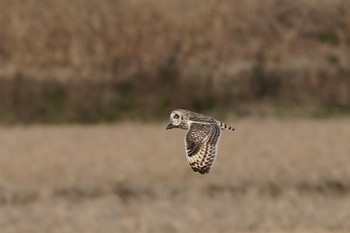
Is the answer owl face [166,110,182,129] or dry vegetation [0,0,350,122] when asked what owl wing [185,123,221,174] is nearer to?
owl face [166,110,182,129]

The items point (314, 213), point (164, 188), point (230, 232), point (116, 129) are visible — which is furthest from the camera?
point (116, 129)

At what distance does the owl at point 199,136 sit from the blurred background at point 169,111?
1227 centimetres

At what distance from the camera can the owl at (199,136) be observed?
21.6 feet

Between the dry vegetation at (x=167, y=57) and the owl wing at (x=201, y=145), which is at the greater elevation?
the dry vegetation at (x=167, y=57)

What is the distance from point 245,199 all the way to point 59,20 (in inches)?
688

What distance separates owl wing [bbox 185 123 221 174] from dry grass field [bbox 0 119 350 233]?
39.4 ft

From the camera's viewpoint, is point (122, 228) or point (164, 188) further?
point (164, 188)

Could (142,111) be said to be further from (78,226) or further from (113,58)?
(78,226)

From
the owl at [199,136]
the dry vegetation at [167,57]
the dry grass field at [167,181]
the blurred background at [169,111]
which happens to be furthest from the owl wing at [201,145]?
the dry vegetation at [167,57]

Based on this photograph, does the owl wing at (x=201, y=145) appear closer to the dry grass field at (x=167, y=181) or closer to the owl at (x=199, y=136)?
the owl at (x=199, y=136)

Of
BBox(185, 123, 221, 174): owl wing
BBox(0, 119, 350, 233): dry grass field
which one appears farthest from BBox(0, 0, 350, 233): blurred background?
BBox(185, 123, 221, 174): owl wing

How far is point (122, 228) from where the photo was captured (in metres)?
19.3

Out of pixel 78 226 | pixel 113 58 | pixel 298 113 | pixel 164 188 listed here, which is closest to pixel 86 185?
pixel 164 188

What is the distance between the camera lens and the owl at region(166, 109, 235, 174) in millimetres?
6594
